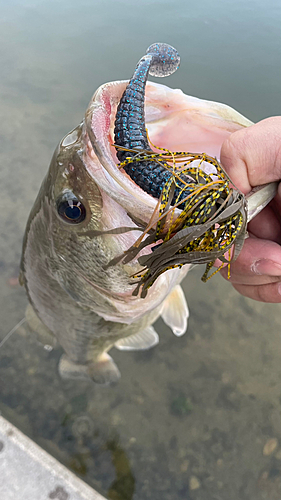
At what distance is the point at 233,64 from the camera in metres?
4.04

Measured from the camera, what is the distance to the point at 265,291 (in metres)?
1.52

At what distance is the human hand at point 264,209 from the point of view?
3.40 feet

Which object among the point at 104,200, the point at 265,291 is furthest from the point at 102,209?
the point at 265,291

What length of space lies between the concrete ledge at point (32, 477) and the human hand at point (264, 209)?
1.45 m

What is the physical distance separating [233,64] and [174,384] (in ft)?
12.1

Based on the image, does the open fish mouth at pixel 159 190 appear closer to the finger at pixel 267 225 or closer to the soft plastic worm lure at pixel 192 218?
the soft plastic worm lure at pixel 192 218

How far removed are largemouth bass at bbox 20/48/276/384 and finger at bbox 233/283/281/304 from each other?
44 cm

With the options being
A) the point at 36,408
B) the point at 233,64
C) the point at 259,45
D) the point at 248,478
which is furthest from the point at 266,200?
the point at 259,45

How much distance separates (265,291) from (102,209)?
3.06 ft

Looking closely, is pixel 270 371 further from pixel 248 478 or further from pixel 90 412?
pixel 90 412

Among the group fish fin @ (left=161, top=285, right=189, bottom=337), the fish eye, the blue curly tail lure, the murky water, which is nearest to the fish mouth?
the blue curly tail lure

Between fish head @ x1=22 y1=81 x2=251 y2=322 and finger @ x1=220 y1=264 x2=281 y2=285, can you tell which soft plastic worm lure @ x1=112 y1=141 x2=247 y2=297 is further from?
finger @ x1=220 y1=264 x2=281 y2=285

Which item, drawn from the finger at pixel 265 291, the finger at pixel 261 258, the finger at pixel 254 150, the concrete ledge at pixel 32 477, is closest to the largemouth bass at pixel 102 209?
the finger at pixel 254 150

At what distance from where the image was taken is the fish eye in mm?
974
